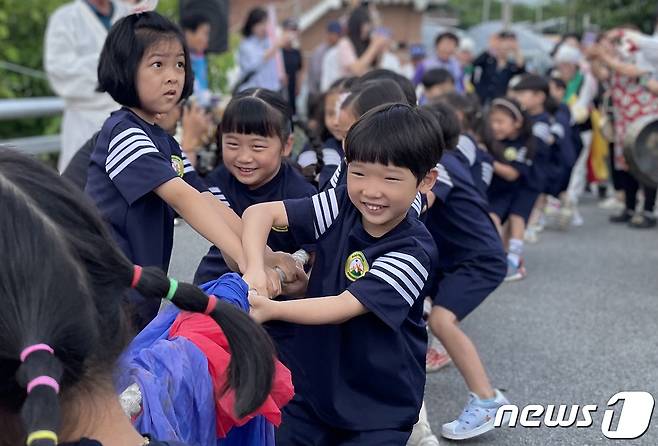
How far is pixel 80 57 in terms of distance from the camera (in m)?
5.89

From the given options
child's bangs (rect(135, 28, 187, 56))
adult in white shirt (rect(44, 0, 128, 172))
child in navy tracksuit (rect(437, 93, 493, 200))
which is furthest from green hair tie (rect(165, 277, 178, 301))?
adult in white shirt (rect(44, 0, 128, 172))

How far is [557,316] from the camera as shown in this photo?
5551 millimetres

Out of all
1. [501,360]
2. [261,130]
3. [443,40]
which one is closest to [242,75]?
[443,40]

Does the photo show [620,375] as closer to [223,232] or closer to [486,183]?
[486,183]

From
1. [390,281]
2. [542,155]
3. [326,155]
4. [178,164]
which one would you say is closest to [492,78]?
[542,155]

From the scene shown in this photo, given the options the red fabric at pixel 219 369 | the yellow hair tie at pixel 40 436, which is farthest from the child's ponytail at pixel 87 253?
the red fabric at pixel 219 369

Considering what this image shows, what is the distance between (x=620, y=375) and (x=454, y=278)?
3.38ft

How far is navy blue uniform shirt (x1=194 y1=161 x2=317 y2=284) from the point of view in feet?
10.5

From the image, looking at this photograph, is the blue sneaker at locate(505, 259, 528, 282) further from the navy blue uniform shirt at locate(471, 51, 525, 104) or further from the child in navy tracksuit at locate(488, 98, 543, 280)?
the navy blue uniform shirt at locate(471, 51, 525, 104)

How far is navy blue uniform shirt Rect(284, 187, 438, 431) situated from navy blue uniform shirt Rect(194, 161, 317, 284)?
533 mm

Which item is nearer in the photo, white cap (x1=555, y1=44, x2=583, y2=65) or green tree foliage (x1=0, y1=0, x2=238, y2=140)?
green tree foliage (x1=0, y1=0, x2=238, y2=140)

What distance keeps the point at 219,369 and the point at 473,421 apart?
2.09m

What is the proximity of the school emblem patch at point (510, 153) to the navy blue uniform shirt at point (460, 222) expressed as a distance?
8.53 ft

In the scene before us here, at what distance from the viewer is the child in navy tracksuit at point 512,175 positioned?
257 inches
